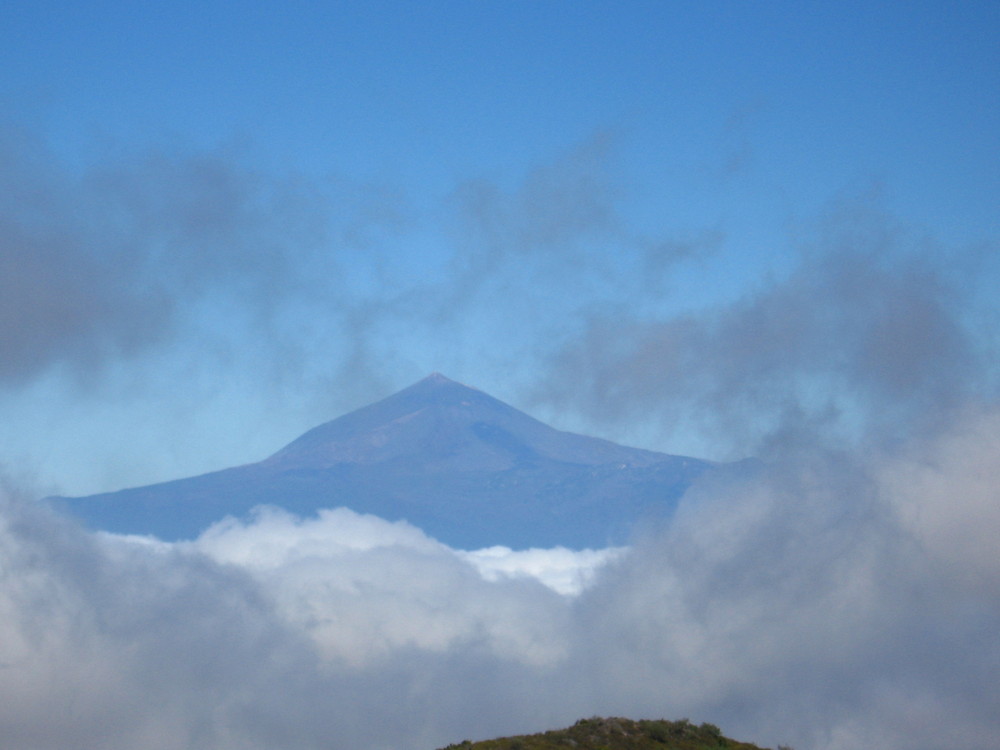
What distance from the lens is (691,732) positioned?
171 feet

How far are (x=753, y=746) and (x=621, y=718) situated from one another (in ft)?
21.7

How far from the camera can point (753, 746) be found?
173 ft

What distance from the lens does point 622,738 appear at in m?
49.7

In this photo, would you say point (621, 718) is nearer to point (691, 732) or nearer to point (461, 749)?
point (691, 732)

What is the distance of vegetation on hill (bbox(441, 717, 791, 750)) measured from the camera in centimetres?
4753

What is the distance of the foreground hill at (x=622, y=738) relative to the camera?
47531 mm

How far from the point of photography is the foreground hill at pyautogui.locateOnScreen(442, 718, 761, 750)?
4753 centimetres

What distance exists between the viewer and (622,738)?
49.7m

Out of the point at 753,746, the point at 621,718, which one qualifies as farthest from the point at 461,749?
the point at 753,746

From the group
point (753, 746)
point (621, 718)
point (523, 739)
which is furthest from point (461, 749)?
point (753, 746)

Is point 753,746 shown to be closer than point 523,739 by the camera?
No

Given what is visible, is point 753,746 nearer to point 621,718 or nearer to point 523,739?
point 621,718

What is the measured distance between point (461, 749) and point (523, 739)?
3.33m

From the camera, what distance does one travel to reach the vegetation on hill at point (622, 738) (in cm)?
4753
